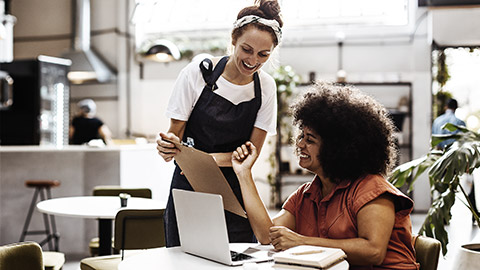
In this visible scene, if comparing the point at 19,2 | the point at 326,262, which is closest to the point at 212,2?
the point at 19,2

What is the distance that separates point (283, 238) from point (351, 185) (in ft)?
0.90

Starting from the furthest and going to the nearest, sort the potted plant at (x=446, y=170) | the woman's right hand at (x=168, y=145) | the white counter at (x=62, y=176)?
the white counter at (x=62, y=176), the potted plant at (x=446, y=170), the woman's right hand at (x=168, y=145)

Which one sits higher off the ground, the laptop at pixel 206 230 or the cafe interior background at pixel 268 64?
the cafe interior background at pixel 268 64

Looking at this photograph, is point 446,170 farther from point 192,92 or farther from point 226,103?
point 192,92

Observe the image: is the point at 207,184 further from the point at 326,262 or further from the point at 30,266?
the point at 30,266

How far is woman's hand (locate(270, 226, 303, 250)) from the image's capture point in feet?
5.64

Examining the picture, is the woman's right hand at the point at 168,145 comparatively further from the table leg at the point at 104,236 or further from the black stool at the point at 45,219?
the black stool at the point at 45,219

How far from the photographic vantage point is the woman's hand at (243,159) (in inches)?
78.5

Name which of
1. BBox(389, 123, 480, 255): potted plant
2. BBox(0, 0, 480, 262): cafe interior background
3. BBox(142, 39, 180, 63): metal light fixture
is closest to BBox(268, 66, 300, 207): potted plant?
BBox(0, 0, 480, 262): cafe interior background

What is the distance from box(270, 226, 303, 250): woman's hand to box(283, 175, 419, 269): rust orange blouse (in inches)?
4.5

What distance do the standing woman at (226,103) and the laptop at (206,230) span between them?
0.37 metres

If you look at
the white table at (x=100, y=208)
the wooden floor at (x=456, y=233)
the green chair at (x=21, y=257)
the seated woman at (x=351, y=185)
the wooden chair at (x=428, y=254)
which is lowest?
the wooden floor at (x=456, y=233)

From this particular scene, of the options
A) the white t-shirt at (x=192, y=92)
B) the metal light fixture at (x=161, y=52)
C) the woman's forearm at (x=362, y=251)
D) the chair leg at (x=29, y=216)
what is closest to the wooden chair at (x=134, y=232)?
the white t-shirt at (x=192, y=92)

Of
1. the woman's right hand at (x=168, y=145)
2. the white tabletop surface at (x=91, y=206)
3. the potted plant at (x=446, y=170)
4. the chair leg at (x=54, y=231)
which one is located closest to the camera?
the woman's right hand at (x=168, y=145)
